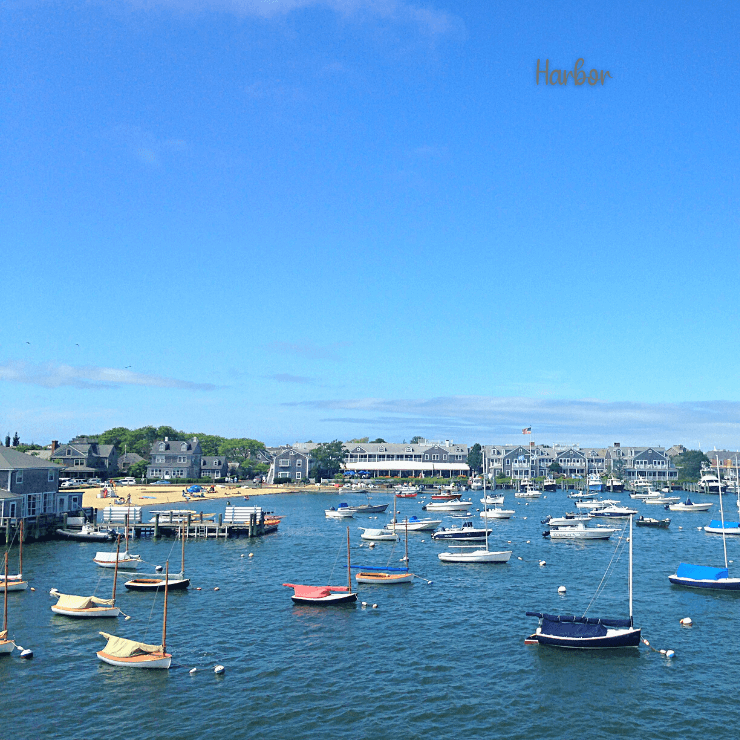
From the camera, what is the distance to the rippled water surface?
34375 mm

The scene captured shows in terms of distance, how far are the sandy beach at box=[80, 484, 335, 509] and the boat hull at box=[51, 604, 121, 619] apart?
75553 millimetres

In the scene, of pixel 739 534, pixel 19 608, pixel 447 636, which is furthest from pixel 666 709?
pixel 739 534

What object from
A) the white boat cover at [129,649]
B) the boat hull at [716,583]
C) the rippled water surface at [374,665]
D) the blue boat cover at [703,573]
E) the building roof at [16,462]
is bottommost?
the rippled water surface at [374,665]

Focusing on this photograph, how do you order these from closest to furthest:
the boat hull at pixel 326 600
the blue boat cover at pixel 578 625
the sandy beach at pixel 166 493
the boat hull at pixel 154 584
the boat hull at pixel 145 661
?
the boat hull at pixel 145 661
the blue boat cover at pixel 578 625
the boat hull at pixel 326 600
the boat hull at pixel 154 584
the sandy beach at pixel 166 493

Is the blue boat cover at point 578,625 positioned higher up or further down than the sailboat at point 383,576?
higher up

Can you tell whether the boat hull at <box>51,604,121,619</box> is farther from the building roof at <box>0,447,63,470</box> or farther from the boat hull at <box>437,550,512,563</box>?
the building roof at <box>0,447,63,470</box>

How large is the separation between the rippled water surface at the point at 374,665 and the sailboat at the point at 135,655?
564 millimetres

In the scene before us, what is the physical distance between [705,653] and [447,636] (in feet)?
57.0

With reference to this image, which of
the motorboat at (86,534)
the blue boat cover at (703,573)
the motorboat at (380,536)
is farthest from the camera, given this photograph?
the motorboat at (380,536)

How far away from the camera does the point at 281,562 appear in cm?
7744

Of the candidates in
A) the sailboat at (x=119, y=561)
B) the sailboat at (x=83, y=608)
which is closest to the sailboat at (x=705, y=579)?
the sailboat at (x=83, y=608)

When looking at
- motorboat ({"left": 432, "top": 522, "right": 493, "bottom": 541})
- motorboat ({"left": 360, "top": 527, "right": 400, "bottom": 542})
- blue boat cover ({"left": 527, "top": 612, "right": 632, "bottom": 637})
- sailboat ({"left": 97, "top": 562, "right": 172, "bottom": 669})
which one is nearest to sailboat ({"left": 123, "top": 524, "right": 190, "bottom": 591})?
sailboat ({"left": 97, "top": 562, "right": 172, "bottom": 669})

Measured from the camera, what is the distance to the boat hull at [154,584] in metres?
60.9

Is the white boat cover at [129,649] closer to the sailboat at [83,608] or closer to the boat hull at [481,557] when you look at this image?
the sailboat at [83,608]
